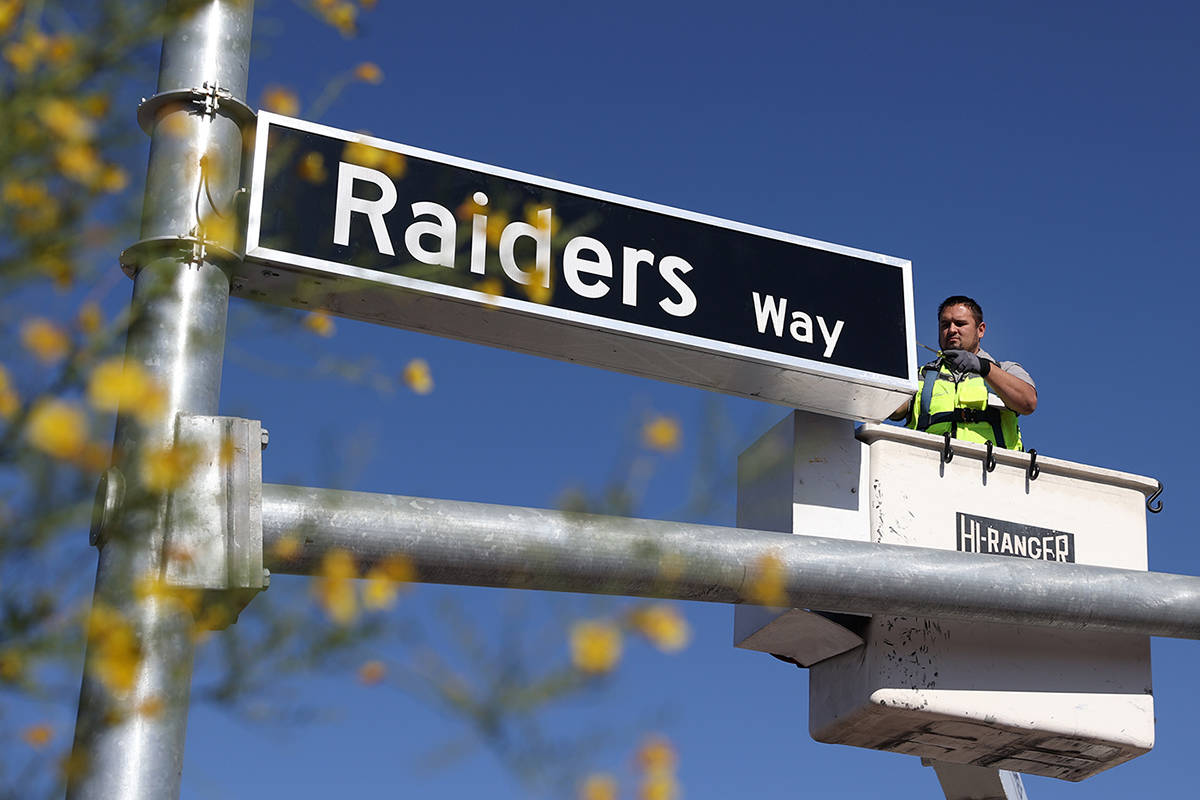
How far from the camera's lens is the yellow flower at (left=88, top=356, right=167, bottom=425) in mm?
1804

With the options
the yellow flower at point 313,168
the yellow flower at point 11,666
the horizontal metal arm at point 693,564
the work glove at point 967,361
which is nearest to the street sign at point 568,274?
the yellow flower at point 313,168

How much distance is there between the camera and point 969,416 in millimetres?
5363

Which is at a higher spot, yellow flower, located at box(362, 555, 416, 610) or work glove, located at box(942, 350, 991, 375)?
work glove, located at box(942, 350, 991, 375)

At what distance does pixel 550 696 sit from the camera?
1803mm

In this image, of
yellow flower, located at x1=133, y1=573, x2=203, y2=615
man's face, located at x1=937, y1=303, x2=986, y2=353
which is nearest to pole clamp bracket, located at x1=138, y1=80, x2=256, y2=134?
yellow flower, located at x1=133, y1=573, x2=203, y2=615

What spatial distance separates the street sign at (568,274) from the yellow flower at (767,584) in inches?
32.2

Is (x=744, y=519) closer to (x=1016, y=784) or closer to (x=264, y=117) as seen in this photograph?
(x=1016, y=784)

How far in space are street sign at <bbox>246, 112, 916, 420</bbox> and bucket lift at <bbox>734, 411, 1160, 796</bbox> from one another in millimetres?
336

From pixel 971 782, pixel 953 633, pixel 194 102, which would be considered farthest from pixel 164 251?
pixel 971 782

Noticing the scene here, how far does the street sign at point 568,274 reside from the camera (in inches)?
115

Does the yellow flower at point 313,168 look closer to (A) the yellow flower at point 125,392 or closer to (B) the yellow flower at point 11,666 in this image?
(A) the yellow flower at point 125,392

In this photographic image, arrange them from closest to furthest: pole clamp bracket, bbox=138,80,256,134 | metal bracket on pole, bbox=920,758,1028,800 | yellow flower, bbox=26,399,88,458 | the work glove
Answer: yellow flower, bbox=26,399,88,458, pole clamp bracket, bbox=138,80,256,134, metal bracket on pole, bbox=920,758,1028,800, the work glove

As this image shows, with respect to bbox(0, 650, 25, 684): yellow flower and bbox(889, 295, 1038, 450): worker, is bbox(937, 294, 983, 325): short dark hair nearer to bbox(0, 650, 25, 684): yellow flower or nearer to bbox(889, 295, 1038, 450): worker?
bbox(889, 295, 1038, 450): worker

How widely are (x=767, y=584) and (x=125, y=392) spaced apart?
44.2 inches
